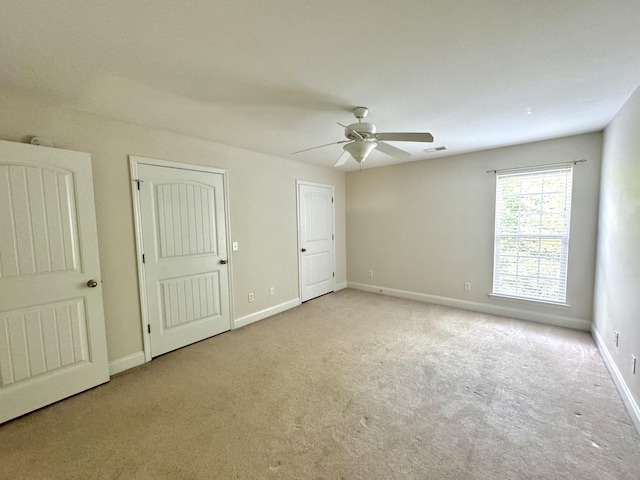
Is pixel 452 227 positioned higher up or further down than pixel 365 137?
further down

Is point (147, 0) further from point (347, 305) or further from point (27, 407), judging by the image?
point (347, 305)

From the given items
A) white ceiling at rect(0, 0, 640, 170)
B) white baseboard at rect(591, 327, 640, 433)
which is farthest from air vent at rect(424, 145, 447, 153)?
white baseboard at rect(591, 327, 640, 433)

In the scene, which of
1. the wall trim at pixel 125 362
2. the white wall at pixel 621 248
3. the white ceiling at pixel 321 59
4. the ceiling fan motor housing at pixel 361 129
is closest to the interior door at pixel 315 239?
the white ceiling at pixel 321 59

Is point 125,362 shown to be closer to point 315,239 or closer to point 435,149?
point 315,239

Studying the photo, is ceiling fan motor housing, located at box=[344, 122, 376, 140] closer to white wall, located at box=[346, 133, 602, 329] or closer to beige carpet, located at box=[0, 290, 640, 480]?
beige carpet, located at box=[0, 290, 640, 480]

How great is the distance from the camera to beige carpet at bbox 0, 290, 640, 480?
5.21ft

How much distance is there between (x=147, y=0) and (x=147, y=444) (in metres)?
2.47

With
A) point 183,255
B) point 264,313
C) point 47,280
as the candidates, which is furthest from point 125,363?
point 264,313

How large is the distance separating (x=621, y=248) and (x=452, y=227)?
204cm

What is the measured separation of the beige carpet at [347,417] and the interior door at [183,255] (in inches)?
11.7

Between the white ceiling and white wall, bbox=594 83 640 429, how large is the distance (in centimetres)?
35

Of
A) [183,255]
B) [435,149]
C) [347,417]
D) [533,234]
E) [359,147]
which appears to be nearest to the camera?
[347,417]

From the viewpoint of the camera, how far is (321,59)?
167 cm

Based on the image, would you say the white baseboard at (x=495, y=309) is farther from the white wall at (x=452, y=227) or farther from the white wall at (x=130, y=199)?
the white wall at (x=130, y=199)
